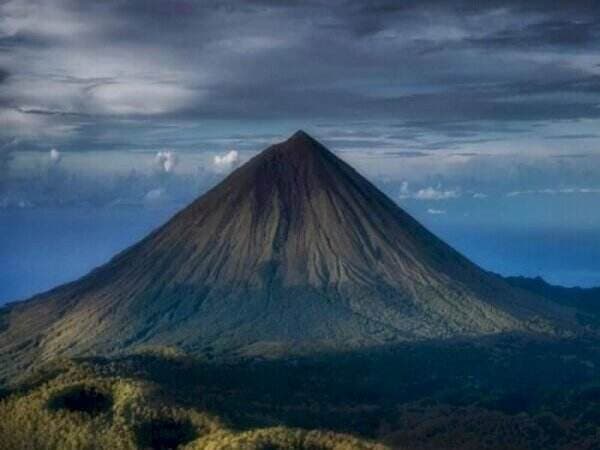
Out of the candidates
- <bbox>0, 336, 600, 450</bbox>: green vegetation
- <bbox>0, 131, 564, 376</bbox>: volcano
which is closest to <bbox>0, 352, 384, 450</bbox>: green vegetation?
<bbox>0, 336, 600, 450</bbox>: green vegetation

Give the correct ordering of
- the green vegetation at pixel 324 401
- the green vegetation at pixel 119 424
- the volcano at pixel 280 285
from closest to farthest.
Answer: the green vegetation at pixel 119 424 < the green vegetation at pixel 324 401 < the volcano at pixel 280 285

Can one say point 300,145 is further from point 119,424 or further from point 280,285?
point 119,424

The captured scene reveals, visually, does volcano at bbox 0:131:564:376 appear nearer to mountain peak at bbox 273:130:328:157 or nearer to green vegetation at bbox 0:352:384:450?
mountain peak at bbox 273:130:328:157

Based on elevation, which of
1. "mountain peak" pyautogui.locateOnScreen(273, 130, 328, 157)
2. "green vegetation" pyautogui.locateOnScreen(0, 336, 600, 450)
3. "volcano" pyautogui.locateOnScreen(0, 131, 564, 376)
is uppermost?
"mountain peak" pyautogui.locateOnScreen(273, 130, 328, 157)

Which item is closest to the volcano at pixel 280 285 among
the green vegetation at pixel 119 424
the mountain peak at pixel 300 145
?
the mountain peak at pixel 300 145

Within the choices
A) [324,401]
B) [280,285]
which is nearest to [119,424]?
[324,401]

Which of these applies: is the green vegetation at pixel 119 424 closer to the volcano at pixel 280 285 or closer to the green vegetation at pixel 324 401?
the green vegetation at pixel 324 401

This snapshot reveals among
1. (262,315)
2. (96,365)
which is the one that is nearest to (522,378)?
(262,315)

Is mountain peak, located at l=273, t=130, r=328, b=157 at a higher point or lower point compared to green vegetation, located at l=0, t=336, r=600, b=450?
higher
